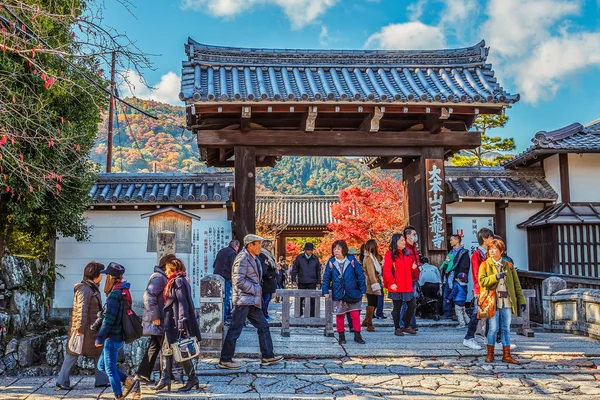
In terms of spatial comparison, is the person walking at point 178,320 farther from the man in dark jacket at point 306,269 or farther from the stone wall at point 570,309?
the stone wall at point 570,309

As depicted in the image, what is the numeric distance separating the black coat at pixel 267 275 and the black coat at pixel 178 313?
14.7ft

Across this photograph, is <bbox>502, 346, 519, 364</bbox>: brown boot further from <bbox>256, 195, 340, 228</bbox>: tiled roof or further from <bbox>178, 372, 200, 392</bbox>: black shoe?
<bbox>256, 195, 340, 228</bbox>: tiled roof

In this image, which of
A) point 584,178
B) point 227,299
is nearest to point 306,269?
point 227,299

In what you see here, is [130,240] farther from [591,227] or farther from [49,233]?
[591,227]

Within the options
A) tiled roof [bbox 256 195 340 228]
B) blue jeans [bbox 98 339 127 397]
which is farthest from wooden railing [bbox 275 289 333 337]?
tiled roof [bbox 256 195 340 228]

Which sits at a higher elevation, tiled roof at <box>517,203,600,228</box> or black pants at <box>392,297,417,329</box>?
tiled roof at <box>517,203,600,228</box>

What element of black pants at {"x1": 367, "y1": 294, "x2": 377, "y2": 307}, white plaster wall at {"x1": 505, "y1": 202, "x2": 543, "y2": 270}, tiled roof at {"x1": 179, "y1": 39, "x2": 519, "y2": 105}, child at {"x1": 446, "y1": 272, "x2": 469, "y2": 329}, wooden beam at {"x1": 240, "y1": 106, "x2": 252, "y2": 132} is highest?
tiled roof at {"x1": 179, "y1": 39, "x2": 519, "y2": 105}

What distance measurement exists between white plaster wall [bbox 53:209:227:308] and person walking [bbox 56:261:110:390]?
6.84 m

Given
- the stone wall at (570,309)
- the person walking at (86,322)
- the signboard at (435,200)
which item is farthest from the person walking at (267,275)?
the stone wall at (570,309)

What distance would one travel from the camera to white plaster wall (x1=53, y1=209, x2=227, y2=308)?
1398cm

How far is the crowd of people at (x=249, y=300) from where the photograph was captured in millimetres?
6730

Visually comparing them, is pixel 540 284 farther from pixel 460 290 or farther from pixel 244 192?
pixel 244 192

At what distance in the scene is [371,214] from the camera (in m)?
24.0

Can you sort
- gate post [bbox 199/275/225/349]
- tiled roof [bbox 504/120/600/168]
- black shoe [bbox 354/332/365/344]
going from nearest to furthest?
gate post [bbox 199/275/225/349], black shoe [bbox 354/332/365/344], tiled roof [bbox 504/120/600/168]
